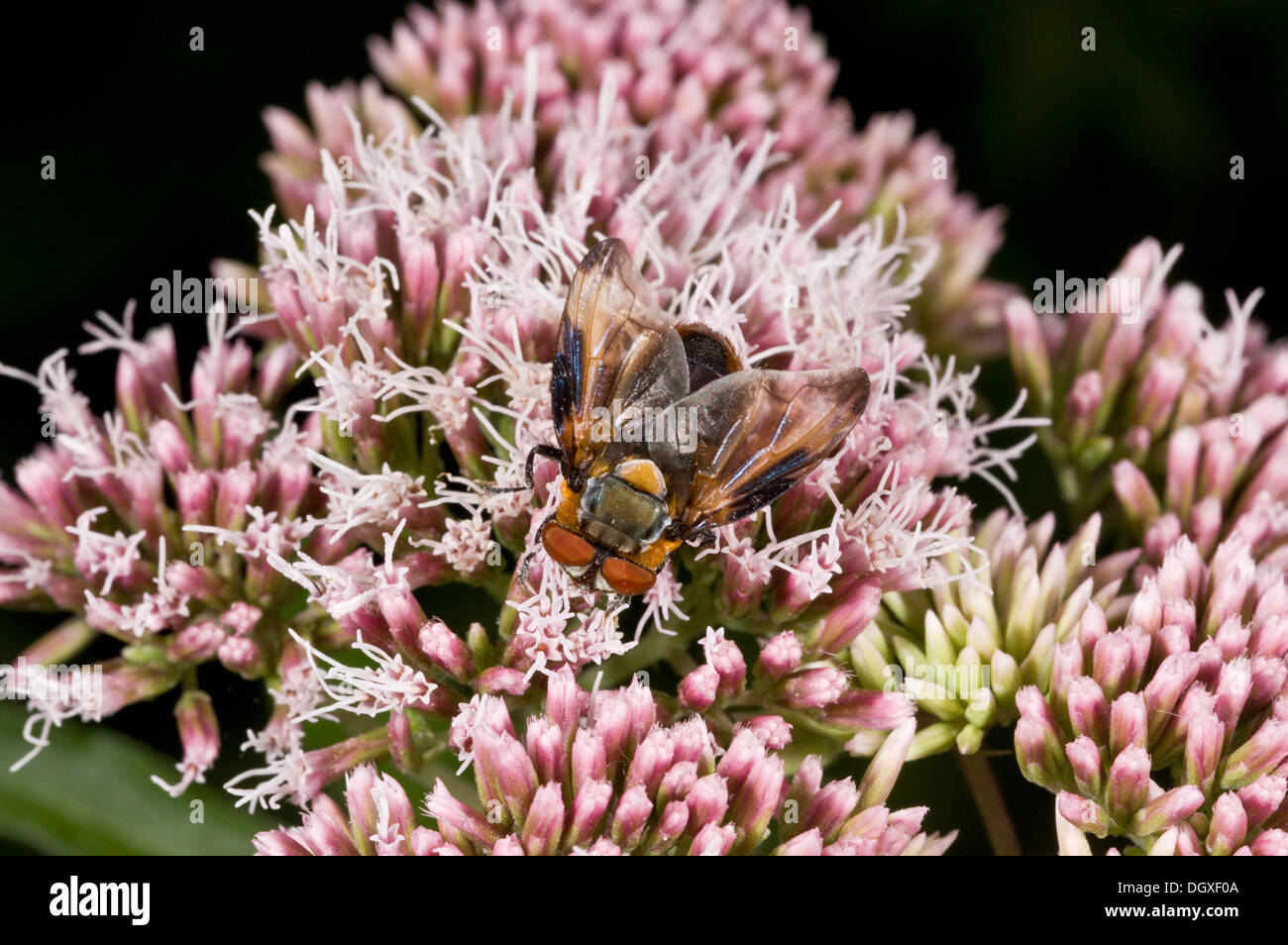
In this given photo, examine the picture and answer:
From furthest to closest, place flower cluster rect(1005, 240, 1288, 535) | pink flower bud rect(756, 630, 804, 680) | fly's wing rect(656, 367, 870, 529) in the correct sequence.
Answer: flower cluster rect(1005, 240, 1288, 535)
pink flower bud rect(756, 630, 804, 680)
fly's wing rect(656, 367, 870, 529)

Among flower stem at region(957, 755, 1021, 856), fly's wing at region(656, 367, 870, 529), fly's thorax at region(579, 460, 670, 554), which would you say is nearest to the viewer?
fly's wing at region(656, 367, 870, 529)

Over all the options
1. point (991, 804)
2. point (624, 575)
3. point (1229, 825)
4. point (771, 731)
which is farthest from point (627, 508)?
point (1229, 825)

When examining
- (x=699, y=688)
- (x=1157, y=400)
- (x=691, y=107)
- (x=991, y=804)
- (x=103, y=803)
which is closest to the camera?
(x=699, y=688)

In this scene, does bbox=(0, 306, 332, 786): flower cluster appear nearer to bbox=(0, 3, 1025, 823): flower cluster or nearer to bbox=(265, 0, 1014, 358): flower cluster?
bbox=(0, 3, 1025, 823): flower cluster

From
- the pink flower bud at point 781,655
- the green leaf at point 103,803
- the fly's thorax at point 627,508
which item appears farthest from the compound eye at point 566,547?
the green leaf at point 103,803

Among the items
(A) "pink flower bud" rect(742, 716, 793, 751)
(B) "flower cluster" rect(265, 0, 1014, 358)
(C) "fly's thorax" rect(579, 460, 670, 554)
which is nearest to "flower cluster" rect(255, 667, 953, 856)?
(A) "pink flower bud" rect(742, 716, 793, 751)

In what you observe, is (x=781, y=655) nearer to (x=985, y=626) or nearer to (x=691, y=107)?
(x=985, y=626)

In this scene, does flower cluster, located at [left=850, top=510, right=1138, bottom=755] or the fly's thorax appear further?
flower cluster, located at [left=850, top=510, right=1138, bottom=755]
